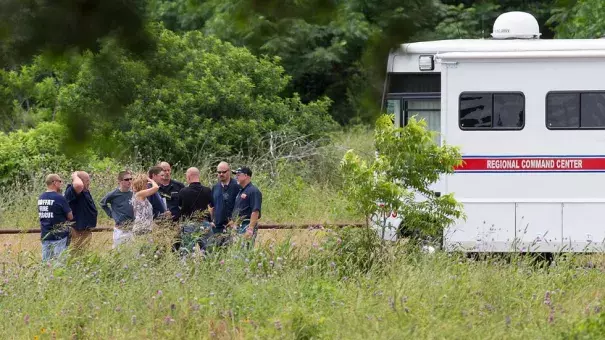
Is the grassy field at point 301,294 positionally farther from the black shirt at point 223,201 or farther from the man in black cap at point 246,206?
the black shirt at point 223,201

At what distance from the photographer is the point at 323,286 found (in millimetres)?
9297

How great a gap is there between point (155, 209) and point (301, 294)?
11.8 feet

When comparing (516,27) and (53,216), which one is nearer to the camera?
(53,216)

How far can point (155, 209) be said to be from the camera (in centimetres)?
1227

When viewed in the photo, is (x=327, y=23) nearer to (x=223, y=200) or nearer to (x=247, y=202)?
(x=247, y=202)

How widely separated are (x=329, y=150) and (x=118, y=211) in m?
8.59

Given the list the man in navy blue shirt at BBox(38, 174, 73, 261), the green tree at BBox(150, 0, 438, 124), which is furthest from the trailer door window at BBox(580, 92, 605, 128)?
the green tree at BBox(150, 0, 438, 124)

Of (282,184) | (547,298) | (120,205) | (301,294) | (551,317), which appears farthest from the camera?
(282,184)

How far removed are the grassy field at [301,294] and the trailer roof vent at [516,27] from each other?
309cm

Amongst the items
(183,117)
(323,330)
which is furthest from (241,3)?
(183,117)

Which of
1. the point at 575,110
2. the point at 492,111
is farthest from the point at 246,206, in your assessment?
the point at 575,110

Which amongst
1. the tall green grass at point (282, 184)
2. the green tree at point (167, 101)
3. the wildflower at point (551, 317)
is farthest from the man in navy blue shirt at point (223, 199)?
the wildflower at point (551, 317)

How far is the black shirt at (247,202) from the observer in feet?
39.4

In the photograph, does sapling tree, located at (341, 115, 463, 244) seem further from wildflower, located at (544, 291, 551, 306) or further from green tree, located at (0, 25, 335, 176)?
wildflower, located at (544, 291, 551, 306)
